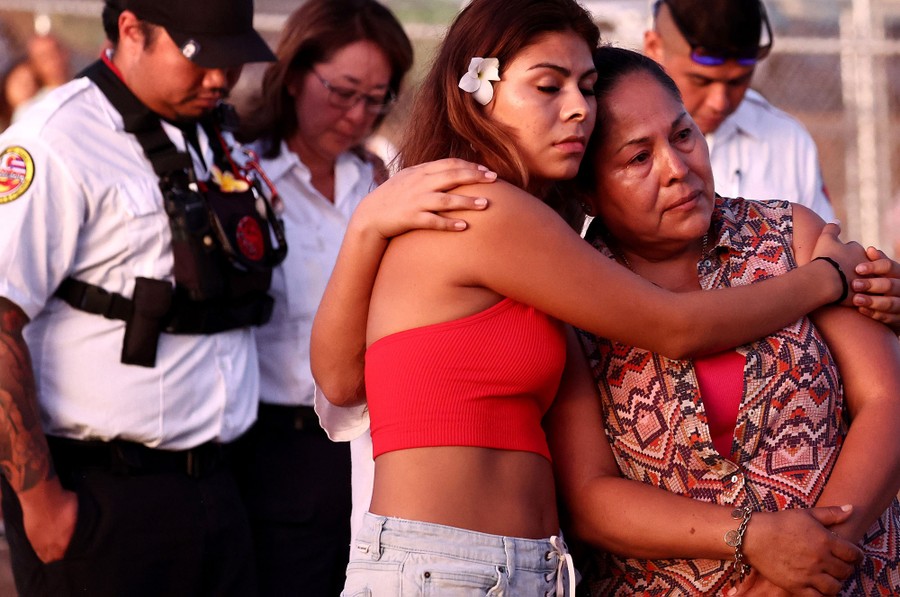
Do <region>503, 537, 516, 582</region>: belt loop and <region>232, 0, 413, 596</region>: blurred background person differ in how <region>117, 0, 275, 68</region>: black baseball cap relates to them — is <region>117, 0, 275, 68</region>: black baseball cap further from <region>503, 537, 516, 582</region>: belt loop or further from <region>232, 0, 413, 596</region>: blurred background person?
<region>503, 537, 516, 582</region>: belt loop

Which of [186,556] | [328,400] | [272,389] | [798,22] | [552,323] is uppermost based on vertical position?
[798,22]

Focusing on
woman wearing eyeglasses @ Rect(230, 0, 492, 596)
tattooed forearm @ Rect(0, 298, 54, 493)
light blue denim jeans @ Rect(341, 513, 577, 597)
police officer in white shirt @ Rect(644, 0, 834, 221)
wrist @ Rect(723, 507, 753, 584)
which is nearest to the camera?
light blue denim jeans @ Rect(341, 513, 577, 597)

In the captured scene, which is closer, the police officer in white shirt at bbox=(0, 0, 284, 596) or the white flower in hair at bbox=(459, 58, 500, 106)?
the white flower in hair at bbox=(459, 58, 500, 106)

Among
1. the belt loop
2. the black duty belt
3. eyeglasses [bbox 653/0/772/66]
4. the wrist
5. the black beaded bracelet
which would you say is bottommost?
the black duty belt

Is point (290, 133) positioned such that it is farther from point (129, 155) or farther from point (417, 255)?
point (417, 255)

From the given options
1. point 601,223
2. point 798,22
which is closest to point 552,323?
point 601,223

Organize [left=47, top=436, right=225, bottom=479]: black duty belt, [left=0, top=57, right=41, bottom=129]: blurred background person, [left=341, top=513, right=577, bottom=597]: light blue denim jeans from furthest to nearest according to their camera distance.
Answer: [left=0, top=57, right=41, bottom=129]: blurred background person < [left=47, top=436, right=225, bottom=479]: black duty belt < [left=341, top=513, right=577, bottom=597]: light blue denim jeans

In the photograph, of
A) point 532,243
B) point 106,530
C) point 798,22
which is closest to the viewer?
point 532,243

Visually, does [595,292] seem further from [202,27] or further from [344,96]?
[344,96]

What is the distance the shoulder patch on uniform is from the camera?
3.04 m

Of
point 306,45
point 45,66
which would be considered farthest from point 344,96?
point 45,66

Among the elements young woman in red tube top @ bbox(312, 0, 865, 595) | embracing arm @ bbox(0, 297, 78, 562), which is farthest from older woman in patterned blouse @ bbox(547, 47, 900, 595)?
embracing arm @ bbox(0, 297, 78, 562)

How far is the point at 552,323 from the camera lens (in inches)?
89.9

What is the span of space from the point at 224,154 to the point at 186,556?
1236 millimetres
